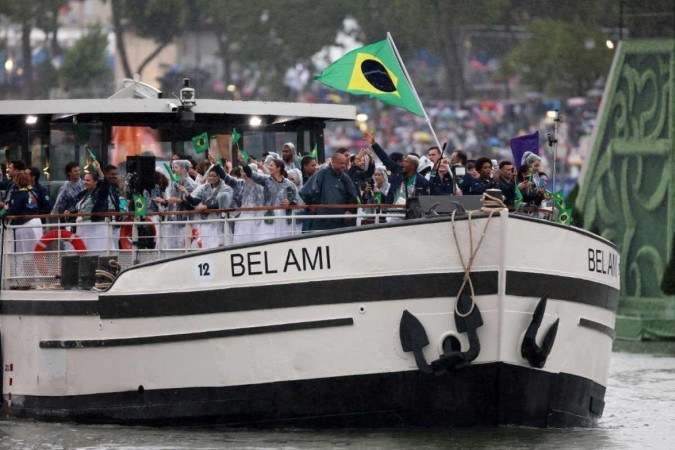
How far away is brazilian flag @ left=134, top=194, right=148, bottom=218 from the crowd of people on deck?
0.57 ft

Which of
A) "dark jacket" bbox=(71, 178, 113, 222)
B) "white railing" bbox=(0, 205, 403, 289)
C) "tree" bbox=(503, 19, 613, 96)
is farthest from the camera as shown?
"tree" bbox=(503, 19, 613, 96)

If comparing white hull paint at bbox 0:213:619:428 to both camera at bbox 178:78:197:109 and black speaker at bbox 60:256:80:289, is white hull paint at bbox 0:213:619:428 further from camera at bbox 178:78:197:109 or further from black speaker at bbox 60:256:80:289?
camera at bbox 178:78:197:109

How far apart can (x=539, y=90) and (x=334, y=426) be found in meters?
47.3

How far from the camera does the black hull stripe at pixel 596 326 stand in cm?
1848

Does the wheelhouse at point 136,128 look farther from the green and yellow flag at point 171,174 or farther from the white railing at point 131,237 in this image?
the white railing at point 131,237

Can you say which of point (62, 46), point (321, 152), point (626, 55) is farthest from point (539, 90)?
point (321, 152)

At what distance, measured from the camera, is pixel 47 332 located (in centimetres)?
1941

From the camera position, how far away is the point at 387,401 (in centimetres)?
1781

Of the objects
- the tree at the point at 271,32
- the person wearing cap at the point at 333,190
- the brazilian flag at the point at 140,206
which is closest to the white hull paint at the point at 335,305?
the brazilian flag at the point at 140,206

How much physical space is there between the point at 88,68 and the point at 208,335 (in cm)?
4715

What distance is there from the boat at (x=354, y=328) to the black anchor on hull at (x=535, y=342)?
18 millimetres

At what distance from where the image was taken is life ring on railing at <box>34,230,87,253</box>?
777 inches

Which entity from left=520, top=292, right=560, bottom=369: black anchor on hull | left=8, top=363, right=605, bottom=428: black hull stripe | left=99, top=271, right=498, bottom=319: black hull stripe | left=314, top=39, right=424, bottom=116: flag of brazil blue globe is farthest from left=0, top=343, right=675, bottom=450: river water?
left=314, top=39, right=424, bottom=116: flag of brazil blue globe

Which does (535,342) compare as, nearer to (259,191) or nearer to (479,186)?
(479,186)
